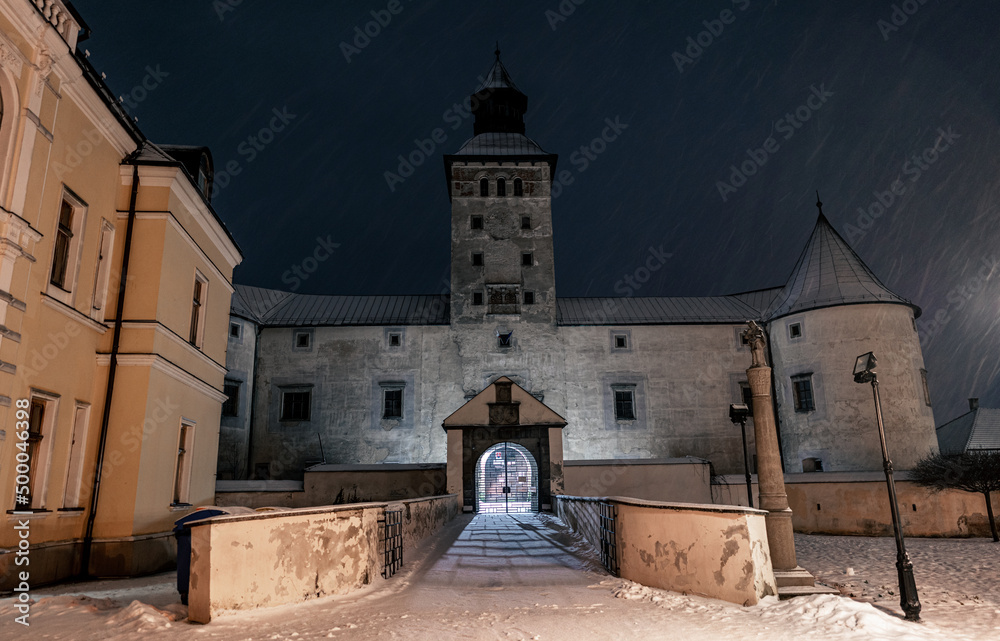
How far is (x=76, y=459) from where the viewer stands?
11.5 metres

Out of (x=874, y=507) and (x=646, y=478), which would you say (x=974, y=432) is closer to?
(x=874, y=507)

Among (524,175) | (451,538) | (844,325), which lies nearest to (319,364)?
(524,175)

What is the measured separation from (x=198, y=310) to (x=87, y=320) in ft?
12.6

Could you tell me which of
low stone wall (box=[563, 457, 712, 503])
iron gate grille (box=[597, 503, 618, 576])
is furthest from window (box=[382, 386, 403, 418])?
iron gate grille (box=[597, 503, 618, 576])

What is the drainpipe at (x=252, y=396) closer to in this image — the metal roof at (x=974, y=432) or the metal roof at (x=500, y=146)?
the metal roof at (x=500, y=146)

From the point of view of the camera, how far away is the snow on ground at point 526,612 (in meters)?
6.20

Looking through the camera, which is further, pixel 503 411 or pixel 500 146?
pixel 500 146

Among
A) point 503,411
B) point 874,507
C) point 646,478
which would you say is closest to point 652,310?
point 646,478

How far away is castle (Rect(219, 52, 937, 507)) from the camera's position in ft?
97.2

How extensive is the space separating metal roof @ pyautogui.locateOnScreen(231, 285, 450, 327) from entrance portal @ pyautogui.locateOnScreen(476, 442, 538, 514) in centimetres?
758

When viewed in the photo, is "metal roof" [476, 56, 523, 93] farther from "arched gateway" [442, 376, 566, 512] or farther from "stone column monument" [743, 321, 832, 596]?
"stone column monument" [743, 321, 832, 596]

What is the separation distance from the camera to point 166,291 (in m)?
13.5

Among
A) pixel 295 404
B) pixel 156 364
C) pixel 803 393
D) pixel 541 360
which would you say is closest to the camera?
pixel 156 364

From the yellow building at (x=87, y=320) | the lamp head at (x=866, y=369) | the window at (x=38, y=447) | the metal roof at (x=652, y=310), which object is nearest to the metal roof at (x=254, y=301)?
the metal roof at (x=652, y=310)
